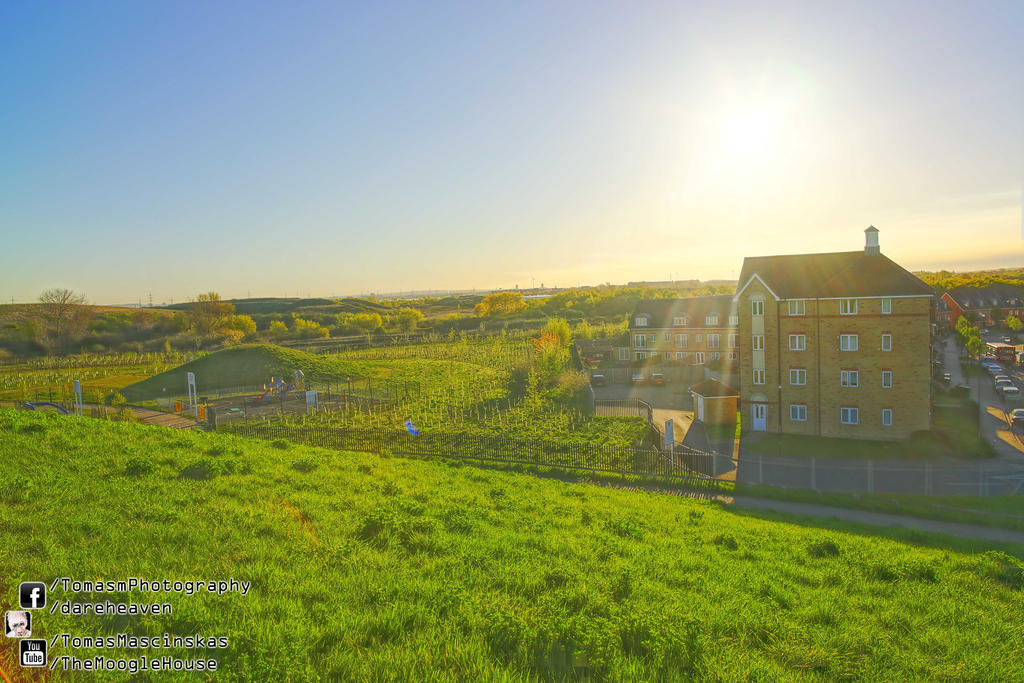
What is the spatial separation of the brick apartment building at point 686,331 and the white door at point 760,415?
649 inches

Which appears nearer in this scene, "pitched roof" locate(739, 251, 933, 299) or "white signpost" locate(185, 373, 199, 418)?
"pitched roof" locate(739, 251, 933, 299)

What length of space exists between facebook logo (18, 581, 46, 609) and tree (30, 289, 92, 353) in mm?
79728

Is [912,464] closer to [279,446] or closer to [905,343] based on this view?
[905,343]

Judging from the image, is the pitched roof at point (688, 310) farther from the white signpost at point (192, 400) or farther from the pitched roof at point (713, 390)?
the white signpost at point (192, 400)

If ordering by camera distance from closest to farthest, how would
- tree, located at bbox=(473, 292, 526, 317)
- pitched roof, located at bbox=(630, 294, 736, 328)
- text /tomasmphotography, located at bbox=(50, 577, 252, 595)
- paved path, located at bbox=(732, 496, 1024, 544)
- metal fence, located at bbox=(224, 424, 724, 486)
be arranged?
text /tomasmphotography, located at bbox=(50, 577, 252, 595) < paved path, located at bbox=(732, 496, 1024, 544) < metal fence, located at bbox=(224, 424, 724, 486) < pitched roof, located at bbox=(630, 294, 736, 328) < tree, located at bbox=(473, 292, 526, 317)

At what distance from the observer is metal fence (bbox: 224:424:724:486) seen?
757 inches

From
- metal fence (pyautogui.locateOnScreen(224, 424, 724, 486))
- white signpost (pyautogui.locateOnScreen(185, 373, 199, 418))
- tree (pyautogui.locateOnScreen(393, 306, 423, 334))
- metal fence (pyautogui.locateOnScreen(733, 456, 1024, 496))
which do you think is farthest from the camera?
tree (pyautogui.locateOnScreen(393, 306, 423, 334))

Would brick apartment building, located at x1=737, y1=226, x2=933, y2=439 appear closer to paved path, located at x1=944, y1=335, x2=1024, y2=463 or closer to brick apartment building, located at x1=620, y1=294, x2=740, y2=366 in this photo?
→ paved path, located at x1=944, y1=335, x2=1024, y2=463

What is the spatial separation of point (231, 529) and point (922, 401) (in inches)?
1155

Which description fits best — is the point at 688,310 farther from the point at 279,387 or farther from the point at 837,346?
the point at 279,387

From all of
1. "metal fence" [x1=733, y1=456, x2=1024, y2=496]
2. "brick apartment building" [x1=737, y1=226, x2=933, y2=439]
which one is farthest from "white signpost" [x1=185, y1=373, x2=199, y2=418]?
"brick apartment building" [x1=737, y1=226, x2=933, y2=439]

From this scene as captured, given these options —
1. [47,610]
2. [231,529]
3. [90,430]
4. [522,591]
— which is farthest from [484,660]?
[90,430]

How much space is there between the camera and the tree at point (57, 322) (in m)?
68.2

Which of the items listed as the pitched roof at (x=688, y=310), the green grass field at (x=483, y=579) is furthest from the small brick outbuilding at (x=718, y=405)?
the pitched roof at (x=688, y=310)
